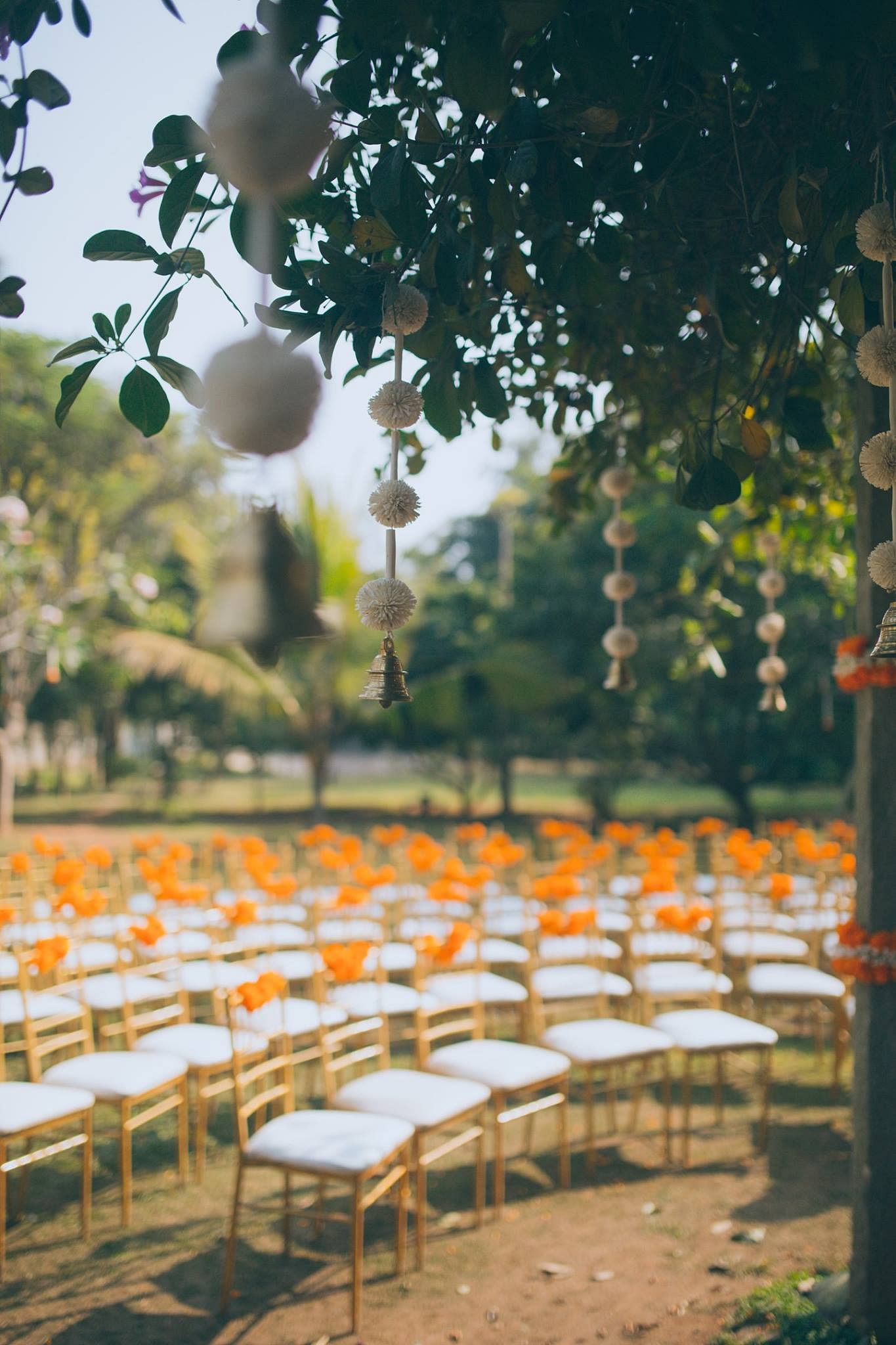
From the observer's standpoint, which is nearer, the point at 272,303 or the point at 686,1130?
the point at 272,303

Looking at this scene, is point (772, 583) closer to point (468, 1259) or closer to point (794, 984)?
point (794, 984)

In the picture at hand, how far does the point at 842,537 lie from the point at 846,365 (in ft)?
2.60

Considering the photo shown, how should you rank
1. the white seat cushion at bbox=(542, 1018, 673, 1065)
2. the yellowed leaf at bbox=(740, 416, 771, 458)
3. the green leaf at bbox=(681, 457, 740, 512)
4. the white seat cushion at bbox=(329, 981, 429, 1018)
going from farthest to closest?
the white seat cushion at bbox=(329, 981, 429, 1018) < the white seat cushion at bbox=(542, 1018, 673, 1065) < the yellowed leaf at bbox=(740, 416, 771, 458) < the green leaf at bbox=(681, 457, 740, 512)

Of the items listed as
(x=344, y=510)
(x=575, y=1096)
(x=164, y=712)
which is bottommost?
(x=575, y=1096)

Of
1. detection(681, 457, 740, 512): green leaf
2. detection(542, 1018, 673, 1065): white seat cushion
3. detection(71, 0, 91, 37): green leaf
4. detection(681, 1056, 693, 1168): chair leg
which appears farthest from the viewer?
detection(681, 1056, 693, 1168): chair leg

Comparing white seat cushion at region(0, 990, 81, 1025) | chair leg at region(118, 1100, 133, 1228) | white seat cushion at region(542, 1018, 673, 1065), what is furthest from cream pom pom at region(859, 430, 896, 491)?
white seat cushion at region(0, 990, 81, 1025)

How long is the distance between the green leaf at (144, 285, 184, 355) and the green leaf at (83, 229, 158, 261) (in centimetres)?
8

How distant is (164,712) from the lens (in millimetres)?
20875

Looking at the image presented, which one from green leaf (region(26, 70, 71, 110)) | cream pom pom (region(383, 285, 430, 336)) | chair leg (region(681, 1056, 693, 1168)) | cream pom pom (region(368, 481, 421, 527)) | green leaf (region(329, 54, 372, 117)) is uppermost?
green leaf (region(329, 54, 372, 117))

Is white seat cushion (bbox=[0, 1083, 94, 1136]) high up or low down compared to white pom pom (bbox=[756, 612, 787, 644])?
down

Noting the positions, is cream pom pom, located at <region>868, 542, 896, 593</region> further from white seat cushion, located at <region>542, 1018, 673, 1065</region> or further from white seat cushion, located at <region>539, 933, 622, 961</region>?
white seat cushion, located at <region>539, 933, 622, 961</region>

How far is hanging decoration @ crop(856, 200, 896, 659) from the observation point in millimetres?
1716

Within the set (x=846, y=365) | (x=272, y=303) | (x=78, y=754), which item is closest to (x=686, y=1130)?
(x=846, y=365)

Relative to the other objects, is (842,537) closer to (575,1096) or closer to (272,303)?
(575,1096)
